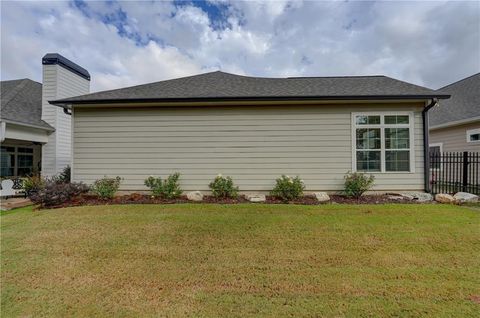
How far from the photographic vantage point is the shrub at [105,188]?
277 inches

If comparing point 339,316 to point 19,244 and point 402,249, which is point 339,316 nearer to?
point 402,249

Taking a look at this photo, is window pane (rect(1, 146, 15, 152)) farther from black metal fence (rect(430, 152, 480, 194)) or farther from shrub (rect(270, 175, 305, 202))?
black metal fence (rect(430, 152, 480, 194))

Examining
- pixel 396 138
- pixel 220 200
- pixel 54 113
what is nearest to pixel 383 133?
pixel 396 138

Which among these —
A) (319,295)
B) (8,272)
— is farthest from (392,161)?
(8,272)

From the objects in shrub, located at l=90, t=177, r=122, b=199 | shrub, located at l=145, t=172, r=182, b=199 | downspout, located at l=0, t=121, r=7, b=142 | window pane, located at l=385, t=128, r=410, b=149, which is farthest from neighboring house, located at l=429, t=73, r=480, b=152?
downspout, located at l=0, t=121, r=7, b=142

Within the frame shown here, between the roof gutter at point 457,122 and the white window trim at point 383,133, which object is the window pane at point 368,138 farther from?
the roof gutter at point 457,122

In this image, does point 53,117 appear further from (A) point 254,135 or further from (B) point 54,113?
(A) point 254,135

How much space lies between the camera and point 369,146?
7.42 metres

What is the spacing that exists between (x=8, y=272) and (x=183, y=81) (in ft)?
25.0

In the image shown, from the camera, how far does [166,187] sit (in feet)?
23.1

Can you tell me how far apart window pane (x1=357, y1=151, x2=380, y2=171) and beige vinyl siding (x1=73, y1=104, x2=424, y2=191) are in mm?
302

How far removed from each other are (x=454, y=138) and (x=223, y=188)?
11485 millimetres

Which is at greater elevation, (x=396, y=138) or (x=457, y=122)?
(x=457, y=122)

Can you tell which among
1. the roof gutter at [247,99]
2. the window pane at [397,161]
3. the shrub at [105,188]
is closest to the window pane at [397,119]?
the roof gutter at [247,99]
